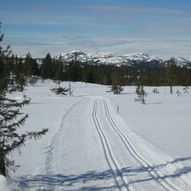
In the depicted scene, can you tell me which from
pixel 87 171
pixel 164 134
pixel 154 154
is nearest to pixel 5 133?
pixel 87 171

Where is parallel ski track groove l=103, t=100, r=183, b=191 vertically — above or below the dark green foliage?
below

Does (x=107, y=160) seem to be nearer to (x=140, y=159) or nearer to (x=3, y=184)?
(x=140, y=159)

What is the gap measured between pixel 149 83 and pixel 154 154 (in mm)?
135096

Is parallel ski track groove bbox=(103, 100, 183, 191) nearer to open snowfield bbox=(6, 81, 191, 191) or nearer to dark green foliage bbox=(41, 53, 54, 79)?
open snowfield bbox=(6, 81, 191, 191)

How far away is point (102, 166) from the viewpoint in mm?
17812

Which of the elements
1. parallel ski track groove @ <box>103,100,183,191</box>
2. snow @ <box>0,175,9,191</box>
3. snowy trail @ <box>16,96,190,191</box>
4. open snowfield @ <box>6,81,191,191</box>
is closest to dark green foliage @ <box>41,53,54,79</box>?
open snowfield @ <box>6,81,191,191</box>

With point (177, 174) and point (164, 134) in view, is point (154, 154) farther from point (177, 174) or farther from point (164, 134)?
point (164, 134)

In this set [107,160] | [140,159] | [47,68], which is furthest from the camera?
[47,68]

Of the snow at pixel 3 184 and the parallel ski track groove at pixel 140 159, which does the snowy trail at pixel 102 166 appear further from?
the snow at pixel 3 184

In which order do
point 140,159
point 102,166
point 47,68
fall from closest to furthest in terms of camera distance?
1. point 102,166
2. point 140,159
3. point 47,68

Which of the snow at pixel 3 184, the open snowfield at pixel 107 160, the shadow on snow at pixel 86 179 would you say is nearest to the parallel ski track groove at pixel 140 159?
the open snowfield at pixel 107 160

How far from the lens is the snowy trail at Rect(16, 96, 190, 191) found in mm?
14297

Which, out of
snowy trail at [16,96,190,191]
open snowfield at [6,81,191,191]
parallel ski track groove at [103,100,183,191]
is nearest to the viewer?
parallel ski track groove at [103,100,183,191]

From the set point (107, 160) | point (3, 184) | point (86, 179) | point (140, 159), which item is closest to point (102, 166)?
point (107, 160)
